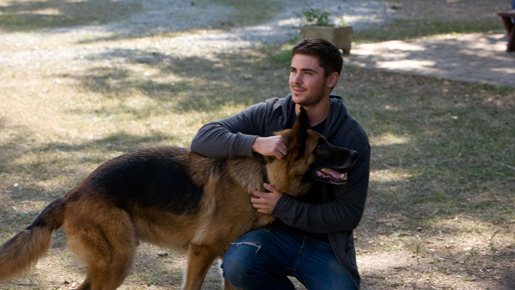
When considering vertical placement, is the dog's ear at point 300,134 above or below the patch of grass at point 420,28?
above

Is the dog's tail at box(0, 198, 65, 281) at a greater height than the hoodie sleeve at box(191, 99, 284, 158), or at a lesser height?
lesser

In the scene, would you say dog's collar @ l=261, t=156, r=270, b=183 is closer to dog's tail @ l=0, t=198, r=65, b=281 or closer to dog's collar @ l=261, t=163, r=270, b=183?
dog's collar @ l=261, t=163, r=270, b=183

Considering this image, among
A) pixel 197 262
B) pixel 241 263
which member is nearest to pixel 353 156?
pixel 241 263

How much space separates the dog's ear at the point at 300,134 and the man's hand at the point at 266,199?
0.30 m

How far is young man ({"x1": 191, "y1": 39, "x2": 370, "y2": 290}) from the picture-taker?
140 inches

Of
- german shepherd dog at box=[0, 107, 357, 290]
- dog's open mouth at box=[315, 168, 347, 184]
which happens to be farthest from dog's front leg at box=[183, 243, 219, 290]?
dog's open mouth at box=[315, 168, 347, 184]

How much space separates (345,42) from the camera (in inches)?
483

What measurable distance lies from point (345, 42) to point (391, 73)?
5.32 ft

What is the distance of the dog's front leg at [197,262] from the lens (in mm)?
3664

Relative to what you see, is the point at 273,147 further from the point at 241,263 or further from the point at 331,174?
the point at 241,263

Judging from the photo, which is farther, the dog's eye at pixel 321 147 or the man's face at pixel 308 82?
the man's face at pixel 308 82

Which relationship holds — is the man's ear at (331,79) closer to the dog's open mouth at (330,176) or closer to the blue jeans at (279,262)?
the dog's open mouth at (330,176)

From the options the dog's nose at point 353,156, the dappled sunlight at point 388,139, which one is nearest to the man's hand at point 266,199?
the dog's nose at point 353,156

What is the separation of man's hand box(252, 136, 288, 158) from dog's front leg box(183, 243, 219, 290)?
727 millimetres
